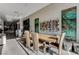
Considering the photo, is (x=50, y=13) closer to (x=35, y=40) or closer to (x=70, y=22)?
(x=70, y=22)

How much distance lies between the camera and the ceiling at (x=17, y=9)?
326cm

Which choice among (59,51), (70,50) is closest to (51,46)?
(59,51)

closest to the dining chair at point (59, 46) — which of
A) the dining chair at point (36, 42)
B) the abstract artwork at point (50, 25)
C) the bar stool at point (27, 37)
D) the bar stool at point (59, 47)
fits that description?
the bar stool at point (59, 47)

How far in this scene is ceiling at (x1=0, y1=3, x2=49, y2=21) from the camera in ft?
10.7

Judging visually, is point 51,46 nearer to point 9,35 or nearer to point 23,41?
point 23,41

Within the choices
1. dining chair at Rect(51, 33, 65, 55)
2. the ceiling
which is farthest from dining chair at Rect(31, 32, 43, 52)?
the ceiling

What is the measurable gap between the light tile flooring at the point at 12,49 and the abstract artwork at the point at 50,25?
30.1 inches

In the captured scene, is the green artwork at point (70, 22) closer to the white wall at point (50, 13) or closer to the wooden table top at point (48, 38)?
the white wall at point (50, 13)

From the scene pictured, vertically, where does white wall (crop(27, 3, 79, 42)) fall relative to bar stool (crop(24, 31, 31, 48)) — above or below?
above

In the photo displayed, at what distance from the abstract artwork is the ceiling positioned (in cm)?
44

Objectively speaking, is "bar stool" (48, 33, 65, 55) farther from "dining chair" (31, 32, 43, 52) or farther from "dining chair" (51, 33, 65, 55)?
"dining chair" (31, 32, 43, 52)

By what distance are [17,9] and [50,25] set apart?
3.04 feet

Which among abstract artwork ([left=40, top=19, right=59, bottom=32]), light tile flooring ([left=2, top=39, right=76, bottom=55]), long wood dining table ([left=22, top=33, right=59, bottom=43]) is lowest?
light tile flooring ([left=2, top=39, right=76, bottom=55])
